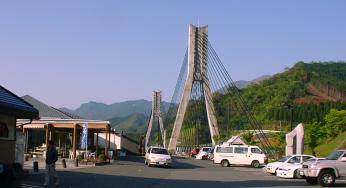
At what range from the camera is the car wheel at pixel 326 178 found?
936 inches

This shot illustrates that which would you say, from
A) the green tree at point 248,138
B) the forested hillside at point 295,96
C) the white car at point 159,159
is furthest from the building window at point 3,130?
the forested hillside at point 295,96

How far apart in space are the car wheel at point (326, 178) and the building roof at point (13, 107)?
12.1m

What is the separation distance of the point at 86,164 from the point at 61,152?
41.6 feet

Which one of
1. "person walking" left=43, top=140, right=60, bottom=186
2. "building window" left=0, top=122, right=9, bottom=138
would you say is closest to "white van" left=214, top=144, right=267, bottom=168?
"person walking" left=43, top=140, right=60, bottom=186

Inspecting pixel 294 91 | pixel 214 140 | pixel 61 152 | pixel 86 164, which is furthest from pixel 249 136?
pixel 294 91

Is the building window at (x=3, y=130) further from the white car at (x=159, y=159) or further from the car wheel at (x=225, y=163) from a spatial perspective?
the car wheel at (x=225, y=163)

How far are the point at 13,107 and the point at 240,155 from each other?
28901 mm

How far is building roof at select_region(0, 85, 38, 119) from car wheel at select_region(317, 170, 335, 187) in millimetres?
12092

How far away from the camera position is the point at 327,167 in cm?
2377

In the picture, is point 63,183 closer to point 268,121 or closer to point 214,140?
point 214,140

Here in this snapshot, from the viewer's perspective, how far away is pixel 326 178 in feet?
78.0

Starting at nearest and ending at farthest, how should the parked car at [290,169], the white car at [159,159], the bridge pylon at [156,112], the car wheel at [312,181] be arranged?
the car wheel at [312,181] < the parked car at [290,169] < the white car at [159,159] < the bridge pylon at [156,112]

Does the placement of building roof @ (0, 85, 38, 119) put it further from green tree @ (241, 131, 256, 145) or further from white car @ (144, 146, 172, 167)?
green tree @ (241, 131, 256, 145)

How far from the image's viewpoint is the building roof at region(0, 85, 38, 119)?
19078 mm
